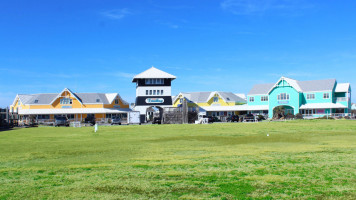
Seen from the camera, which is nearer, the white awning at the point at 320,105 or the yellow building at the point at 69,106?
the white awning at the point at 320,105

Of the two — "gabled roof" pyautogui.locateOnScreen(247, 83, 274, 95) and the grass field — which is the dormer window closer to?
"gabled roof" pyautogui.locateOnScreen(247, 83, 274, 95)

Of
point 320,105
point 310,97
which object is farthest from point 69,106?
point 320,105

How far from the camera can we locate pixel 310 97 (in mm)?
81625

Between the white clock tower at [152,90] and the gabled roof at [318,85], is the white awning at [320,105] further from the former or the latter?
the white clock tower at [152,90]

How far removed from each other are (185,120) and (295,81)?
40.8 metres

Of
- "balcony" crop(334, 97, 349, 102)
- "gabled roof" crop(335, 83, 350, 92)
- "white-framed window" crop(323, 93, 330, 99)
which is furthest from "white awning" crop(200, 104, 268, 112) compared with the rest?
"gabled roof" crop(335, 83, 350, 92)

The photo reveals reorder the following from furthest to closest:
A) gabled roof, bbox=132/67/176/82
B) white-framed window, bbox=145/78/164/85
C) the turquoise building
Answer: the turquoise building
white-framed window, bbox=145/78/164/85
gabled roof, bbox=132/67/176/82

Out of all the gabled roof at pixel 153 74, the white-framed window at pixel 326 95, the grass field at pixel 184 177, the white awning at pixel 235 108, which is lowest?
the grass field at pixel 184 177

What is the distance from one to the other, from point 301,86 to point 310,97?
486 cm

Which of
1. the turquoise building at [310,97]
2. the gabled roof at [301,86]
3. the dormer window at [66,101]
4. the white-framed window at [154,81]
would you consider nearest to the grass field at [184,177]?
the white-framed window at [154,81]

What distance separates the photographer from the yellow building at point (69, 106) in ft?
262

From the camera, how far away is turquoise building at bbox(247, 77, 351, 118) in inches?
3065

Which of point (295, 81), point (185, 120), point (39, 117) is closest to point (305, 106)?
point (295, 81)

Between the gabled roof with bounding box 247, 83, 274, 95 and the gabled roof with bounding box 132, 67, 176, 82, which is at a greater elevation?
the gabled roof with bounding box 132, 67, 176, 82
